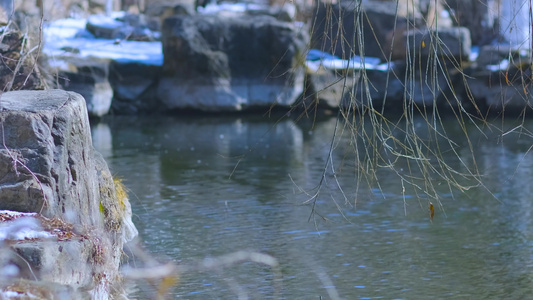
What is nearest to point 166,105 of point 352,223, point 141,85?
point 141,85

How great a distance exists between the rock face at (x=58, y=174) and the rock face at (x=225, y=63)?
13.9 meters

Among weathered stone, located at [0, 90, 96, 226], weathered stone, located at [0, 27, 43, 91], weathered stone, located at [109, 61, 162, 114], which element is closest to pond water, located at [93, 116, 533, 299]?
weathered stone, located at [0, 90, 96, 226]

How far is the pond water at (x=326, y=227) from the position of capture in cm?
597

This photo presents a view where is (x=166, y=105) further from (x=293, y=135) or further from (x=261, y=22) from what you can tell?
(x=293, y=135)

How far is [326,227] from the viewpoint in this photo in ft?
25.7

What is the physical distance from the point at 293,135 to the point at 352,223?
797 cm

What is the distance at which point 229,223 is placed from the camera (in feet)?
26.4

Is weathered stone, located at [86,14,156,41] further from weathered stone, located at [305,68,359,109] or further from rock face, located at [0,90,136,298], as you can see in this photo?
rock face, located at [0,90,136,298]

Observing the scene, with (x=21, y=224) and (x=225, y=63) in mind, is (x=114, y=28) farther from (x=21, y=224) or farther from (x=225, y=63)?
(x=21, y=224)

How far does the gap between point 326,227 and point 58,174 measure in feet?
12.1

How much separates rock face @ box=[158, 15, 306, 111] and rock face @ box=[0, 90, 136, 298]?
13.9 meters

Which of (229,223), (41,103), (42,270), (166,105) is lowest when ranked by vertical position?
(166,105)

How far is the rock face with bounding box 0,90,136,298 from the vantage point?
4.30m

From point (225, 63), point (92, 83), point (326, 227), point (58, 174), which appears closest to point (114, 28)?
point (225, 63)
